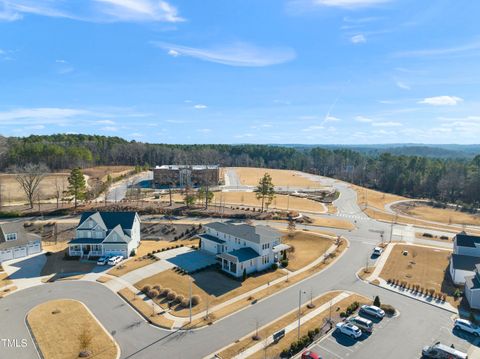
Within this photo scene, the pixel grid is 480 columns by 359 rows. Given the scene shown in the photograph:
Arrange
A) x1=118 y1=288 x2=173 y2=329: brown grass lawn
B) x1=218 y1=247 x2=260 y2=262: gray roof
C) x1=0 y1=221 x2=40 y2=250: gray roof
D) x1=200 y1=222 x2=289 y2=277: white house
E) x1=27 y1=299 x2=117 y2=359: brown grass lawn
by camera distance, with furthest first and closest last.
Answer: x1=0 y1=221 x2=40 y2=250: gray roof < x1=200 y1=222 x2=289 y2=277: white house < x1=218 y1=247 x2=260 y2=262: gray roof < x1=118 y1=288 x2=173 y2=329: brown grass lawn < x1=27 y1=299 x2=117 y2=359: brown grass lawn

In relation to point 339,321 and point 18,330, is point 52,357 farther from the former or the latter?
point 339,321

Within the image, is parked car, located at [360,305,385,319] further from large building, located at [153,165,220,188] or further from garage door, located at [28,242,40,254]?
large building, located at [153,165,220,188]

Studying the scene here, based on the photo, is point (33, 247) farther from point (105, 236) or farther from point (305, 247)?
point (305, 247)

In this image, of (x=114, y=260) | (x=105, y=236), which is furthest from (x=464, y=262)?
(x=105, y=236)

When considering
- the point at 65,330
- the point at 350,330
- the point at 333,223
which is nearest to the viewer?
the point at 350,330

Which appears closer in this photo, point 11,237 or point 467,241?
point 467,241

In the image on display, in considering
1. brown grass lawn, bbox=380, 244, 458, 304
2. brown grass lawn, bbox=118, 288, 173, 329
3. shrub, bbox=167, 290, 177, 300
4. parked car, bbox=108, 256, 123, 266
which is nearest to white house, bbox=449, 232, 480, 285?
brown grass lawn, bbox=380, 244, 458, 304

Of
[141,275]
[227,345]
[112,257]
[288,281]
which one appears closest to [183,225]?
[112,257]
